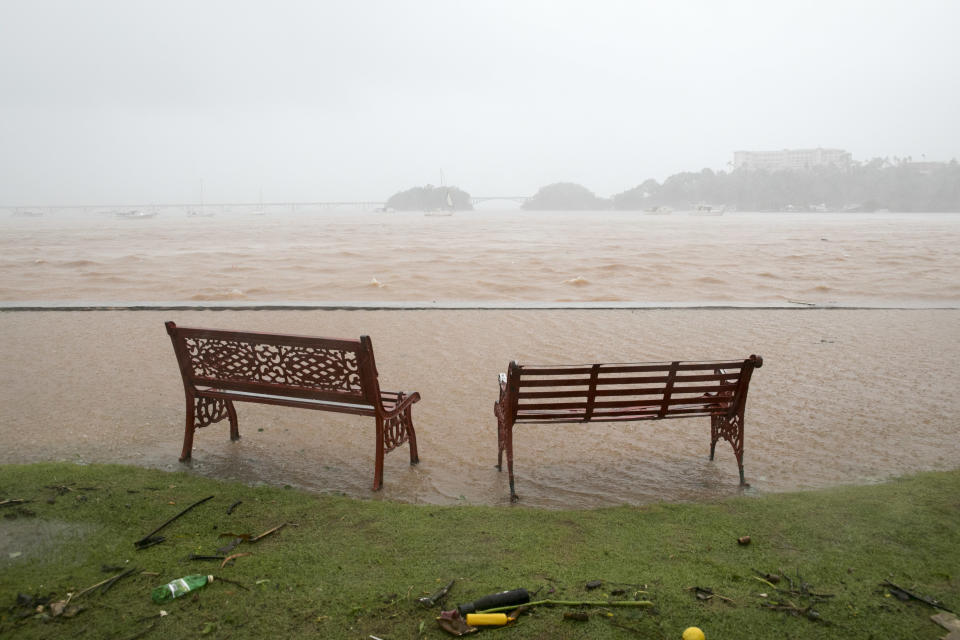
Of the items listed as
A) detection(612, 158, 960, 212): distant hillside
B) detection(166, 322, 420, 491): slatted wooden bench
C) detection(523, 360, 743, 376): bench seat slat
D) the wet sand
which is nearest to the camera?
detection(523, 360, 743, 376): bench seat slat

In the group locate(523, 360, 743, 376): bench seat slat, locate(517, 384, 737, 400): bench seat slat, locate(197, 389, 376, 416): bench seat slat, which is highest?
locate(523, 360, 743, 376): bench seat slat

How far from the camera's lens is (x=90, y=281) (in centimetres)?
2064

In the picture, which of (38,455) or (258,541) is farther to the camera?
(38,455)

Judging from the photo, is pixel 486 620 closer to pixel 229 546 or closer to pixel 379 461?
pixel 229 546

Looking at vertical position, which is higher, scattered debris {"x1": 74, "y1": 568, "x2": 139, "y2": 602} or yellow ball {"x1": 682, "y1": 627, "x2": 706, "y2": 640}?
scattered debris {"x1": 74, "y1": 568, "x2": 139, "y2": 602}

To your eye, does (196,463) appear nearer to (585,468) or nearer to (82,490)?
(82,490)

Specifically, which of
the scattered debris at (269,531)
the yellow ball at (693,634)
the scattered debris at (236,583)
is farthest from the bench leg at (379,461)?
the yellow ball at (693,634)

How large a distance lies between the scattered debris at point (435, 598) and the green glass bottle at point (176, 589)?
1107mm

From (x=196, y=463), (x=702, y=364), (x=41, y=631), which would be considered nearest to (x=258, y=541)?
(x=41, y=631)

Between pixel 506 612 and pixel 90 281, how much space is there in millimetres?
21664

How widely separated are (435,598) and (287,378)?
229 cm

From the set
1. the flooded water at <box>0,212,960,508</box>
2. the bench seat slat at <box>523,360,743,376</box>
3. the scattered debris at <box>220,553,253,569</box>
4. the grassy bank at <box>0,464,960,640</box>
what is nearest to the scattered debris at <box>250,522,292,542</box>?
the grassy bank at <box>0,464,960,640</box>

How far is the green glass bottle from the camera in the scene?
10.3ft

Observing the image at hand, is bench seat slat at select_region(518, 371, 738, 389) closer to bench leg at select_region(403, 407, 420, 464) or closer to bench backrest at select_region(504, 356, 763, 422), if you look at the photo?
bench backrest at select_region(504, 356, 763, 422)
